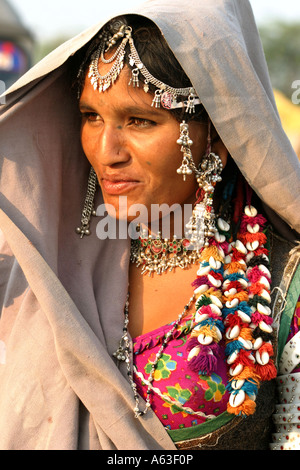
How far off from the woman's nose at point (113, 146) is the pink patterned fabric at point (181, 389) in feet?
2.13

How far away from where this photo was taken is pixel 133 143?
213 centimetres

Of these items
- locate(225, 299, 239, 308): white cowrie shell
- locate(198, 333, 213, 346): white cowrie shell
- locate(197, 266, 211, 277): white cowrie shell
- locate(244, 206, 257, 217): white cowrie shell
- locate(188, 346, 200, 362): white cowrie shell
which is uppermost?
locate(244, 206, 257, 217): white cowrie shell

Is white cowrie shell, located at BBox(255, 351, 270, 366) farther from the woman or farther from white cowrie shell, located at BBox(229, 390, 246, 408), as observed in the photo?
white cowrie shell, located at BBox(229, 390, 246, 408)

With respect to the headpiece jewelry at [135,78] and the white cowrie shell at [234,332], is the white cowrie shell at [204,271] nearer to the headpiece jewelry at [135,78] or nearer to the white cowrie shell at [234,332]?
the white cowrie shell at [234,332]

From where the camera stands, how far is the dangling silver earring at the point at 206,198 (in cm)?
222

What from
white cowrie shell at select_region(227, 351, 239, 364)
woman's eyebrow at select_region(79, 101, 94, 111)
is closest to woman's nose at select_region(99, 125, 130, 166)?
woman's eyebrow at select_region(79, 101, 94, 111)

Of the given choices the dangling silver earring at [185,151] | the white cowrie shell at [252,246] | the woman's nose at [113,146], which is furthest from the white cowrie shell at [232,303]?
the woman's nose at [113,146]

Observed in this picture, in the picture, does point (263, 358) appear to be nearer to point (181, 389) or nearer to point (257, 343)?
point (257, 343)

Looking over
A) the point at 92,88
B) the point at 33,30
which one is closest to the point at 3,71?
the point at 33,30

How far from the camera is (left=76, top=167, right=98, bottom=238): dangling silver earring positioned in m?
2.41

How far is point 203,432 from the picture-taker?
2.04 m

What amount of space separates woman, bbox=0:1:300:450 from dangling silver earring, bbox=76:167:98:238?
0.04 meters

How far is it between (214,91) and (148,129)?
0.84 ft
